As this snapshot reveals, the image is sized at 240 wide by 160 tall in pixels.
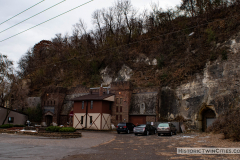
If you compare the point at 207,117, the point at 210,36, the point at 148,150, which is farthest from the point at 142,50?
the point at 148,150

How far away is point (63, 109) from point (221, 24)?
34307 millimetres

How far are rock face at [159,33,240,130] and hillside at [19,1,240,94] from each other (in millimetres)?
1204

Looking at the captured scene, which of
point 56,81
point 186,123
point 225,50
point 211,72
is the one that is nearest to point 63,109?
point 56,81

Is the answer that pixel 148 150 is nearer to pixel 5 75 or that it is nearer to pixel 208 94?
pixel 208 94

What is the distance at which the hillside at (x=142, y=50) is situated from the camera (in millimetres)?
34375

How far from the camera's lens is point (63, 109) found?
42938mm

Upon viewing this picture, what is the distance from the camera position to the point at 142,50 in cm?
4519

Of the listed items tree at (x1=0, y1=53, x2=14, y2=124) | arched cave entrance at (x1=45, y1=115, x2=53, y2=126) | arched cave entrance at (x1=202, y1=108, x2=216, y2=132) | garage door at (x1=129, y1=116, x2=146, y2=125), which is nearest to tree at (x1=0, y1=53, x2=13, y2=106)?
tree at (x1=0, y1=53, x2=14, y2=124)

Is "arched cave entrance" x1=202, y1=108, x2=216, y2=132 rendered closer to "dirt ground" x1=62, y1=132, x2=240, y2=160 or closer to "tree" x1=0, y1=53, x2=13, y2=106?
"dirt ground" x1=62, y1=132, x2=240, y2=160

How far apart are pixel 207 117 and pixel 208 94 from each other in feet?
11.1

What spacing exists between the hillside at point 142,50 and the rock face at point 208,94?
1.20 meters

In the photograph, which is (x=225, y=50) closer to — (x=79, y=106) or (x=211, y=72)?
(x=211, y=72)

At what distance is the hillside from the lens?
3438cm

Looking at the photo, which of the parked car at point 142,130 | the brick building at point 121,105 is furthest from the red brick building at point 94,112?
the parked car at point 142,130
